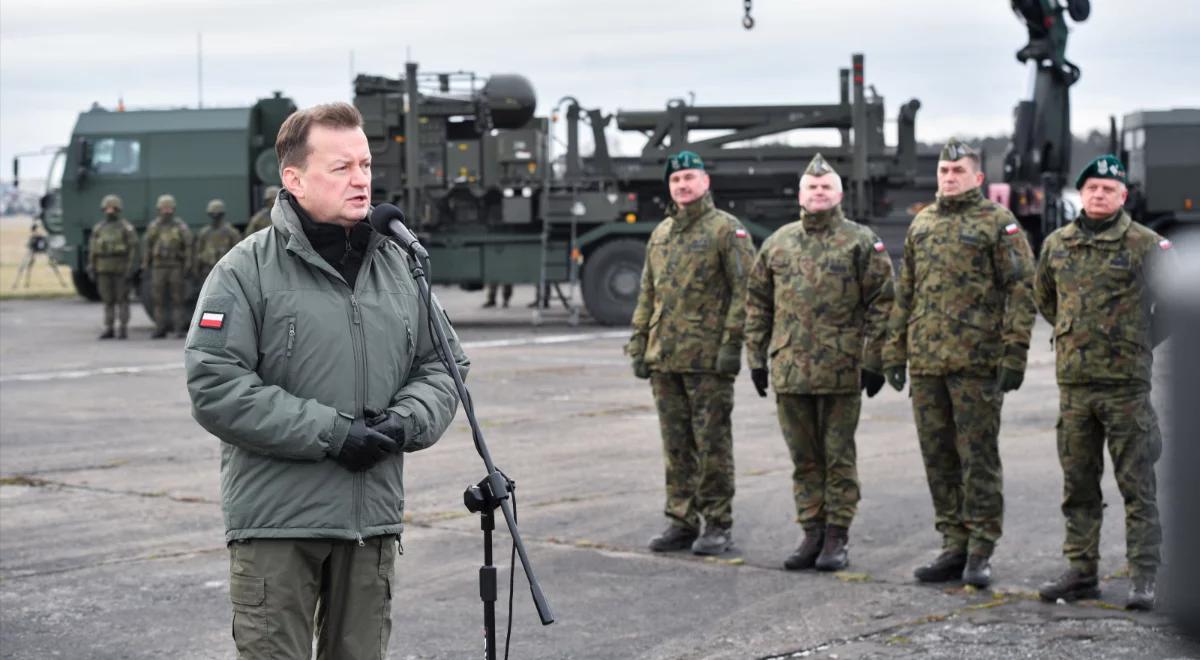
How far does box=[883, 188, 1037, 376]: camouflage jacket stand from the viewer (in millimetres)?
7363

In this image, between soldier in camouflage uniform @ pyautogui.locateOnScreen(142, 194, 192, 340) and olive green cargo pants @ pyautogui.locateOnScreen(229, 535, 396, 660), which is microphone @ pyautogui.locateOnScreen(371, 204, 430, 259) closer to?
olive green cargo pants @ pyautogui.locateOnScreen(229, 535, 396, 660)

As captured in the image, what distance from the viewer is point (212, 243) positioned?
72.2 feet

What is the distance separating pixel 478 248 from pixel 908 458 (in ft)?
43.2

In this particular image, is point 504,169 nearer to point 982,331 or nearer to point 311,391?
point 982,331

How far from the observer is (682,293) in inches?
324

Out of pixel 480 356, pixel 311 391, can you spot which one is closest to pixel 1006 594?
pixel 311 391

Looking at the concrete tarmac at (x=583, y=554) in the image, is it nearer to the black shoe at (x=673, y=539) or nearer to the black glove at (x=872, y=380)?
the black shoe at (x=673, y=539)

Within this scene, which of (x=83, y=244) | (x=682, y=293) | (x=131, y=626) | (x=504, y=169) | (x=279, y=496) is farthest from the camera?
(x=83, y=244)

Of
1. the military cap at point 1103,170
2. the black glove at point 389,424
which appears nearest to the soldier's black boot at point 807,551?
the military cap at point 1103,170

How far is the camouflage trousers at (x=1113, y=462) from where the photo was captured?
6895mm

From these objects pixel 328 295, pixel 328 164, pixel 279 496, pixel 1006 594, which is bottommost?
pixel 1006 594

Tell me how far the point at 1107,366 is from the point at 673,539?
228 cm

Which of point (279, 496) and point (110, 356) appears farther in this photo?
point (110, 356)

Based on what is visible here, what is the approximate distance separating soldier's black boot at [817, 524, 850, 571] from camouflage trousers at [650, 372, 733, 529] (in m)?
0.62
